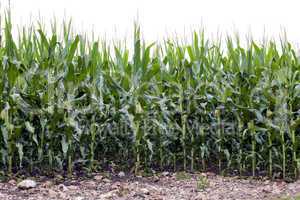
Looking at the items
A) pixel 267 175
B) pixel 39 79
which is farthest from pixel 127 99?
pixel 267 175

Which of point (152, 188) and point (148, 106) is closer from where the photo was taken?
point (152, 188)

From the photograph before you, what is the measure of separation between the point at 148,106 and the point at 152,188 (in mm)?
1489

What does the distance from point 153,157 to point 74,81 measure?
1908 millimetres

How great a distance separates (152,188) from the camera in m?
6.43

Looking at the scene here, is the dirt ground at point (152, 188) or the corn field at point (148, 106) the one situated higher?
the corn field at point (148, 106)

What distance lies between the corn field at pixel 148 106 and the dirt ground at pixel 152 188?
1.19ft

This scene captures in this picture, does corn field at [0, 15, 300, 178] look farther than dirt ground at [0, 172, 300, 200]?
Yes

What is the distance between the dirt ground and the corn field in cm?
36

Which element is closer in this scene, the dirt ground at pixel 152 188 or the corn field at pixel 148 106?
the dirt ground at pixel 152 188

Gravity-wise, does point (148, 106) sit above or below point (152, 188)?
above

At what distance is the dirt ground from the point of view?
19.9ft

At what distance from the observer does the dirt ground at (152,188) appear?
6.07 metres

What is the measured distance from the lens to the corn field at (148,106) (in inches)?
273

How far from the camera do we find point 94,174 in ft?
23.6
